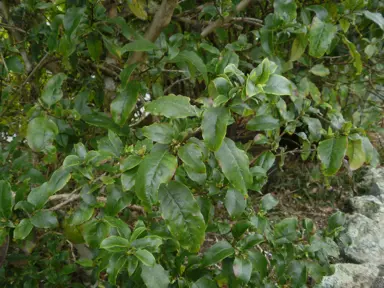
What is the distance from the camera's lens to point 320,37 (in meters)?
1.49

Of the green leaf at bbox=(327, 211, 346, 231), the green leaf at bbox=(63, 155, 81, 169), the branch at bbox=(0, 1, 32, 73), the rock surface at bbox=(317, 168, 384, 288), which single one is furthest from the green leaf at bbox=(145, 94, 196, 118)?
the rock surface at bbox=(317, 168, 384, 288)

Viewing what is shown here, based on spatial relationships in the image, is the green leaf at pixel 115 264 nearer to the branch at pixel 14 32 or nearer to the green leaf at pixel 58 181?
the green leaf at pixel 58 181

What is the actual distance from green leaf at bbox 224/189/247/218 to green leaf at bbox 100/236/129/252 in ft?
1.09

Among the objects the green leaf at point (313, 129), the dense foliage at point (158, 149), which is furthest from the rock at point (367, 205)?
the green leaf at point (313, 129)

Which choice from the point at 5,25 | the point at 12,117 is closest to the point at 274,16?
the point at 5,25

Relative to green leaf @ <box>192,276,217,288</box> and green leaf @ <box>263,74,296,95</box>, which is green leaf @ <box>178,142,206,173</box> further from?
green leaf @ <box>192,276,217,288</box>

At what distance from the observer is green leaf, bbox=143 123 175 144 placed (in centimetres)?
93

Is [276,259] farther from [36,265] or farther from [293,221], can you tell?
[36,265]

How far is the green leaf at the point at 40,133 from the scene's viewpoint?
1.31 metres

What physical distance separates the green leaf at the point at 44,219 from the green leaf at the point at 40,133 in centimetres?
23

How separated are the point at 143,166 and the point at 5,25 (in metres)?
1.11

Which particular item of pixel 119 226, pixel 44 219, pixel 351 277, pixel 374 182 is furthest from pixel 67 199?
pixel 374 182

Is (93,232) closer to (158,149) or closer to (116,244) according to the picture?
(116,244)

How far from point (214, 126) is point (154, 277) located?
479mm
